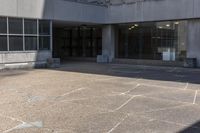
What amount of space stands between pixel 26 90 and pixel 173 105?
19.1 feet

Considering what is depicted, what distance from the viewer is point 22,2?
22984 mm

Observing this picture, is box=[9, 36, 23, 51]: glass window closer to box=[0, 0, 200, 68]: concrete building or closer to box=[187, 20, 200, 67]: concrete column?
box=[0, 0, 200, 68]: concrete building

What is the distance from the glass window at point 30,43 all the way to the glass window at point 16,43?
0.53 meters

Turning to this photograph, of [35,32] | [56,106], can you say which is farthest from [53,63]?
[56,106]

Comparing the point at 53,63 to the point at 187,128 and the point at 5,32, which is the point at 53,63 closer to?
the point at 5,32

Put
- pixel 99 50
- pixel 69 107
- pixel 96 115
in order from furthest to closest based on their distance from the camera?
pixel 99 50 < pixel 69 107 < pixel 96 115

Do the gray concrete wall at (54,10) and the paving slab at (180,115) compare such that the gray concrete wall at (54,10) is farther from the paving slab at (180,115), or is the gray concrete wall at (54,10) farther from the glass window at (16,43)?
the paving slab at (180,115)

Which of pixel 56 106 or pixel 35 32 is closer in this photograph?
pixel 56 106

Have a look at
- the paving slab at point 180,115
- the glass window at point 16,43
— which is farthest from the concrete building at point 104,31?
the paving slab at point 180,115

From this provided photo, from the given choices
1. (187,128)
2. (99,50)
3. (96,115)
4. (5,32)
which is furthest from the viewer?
(99,50)

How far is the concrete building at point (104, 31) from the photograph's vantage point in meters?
22.8

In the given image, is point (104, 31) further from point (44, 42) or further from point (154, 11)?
point (44, 42)

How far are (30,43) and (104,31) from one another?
33.1ft

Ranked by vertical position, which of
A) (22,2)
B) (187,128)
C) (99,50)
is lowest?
(187,128)
